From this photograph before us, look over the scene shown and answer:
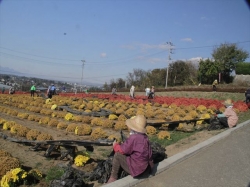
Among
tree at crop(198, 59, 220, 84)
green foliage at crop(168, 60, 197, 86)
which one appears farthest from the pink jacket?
green foliage at crop(168, 60, 197, 86)

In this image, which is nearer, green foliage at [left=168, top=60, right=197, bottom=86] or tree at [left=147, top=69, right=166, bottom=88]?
green foliage at [left=168, top=60, right=197, bottom=86]

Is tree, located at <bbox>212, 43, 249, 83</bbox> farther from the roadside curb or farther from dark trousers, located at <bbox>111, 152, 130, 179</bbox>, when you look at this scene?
dark trousers, located at <bbox>111, 152, 130, 179</bbox>

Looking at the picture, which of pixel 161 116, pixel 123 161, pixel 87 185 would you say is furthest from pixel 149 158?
pixel 161 116

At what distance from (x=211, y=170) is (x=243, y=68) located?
134 feet

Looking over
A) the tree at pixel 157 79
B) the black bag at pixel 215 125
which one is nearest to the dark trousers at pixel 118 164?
the black bag at pixel 215 125

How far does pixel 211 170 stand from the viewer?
5.57m

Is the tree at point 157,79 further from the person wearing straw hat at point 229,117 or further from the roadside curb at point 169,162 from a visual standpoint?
the roadside curb at point 169,162

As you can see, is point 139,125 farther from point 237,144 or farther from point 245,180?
point 237,144

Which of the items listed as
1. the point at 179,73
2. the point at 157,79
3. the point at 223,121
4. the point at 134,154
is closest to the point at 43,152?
the point at 134,154

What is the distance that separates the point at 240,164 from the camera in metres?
6.05

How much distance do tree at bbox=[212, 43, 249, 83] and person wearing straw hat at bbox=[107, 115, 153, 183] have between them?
4393 centimetres

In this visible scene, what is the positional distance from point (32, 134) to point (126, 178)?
517 centimetres

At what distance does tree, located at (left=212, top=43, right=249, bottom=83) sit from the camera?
45469 mm

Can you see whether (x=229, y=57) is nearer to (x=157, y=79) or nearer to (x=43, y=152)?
(x=157, y=79)
